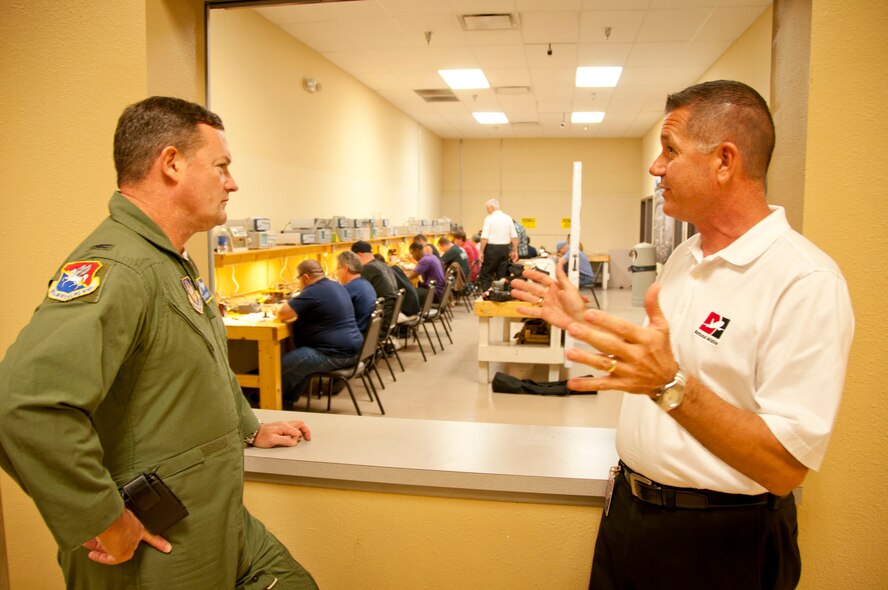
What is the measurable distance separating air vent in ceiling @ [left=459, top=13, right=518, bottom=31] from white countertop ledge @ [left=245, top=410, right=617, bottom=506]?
571cm

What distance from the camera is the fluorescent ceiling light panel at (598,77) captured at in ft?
29.5

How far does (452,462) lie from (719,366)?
0.79 meters

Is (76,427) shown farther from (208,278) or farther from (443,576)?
(208,278)

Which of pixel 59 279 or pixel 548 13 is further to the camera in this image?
pixel 548 13

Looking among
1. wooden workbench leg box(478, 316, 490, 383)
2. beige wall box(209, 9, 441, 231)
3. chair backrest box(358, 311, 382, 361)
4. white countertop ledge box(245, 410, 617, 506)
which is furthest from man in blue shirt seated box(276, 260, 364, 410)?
white countertop ledge box(245, 410, 617, 506)

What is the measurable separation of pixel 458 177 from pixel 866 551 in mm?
15717

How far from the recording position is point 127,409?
122 cm

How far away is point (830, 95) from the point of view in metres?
1.62

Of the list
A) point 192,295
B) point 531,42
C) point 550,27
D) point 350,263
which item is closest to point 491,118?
point 531,42

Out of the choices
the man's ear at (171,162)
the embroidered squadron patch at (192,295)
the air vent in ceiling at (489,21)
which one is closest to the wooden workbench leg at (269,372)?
the embroidered squadron patch at (192,295)

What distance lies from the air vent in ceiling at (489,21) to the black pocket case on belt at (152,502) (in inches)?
250

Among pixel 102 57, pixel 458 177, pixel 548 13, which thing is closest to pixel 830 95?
pixel 102 57

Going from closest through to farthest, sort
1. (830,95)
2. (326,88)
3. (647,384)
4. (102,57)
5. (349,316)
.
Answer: (647,384) → (830,95) → (102,57) → (349,316) → (326,88)

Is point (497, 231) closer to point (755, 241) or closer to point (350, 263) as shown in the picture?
point (350, 263)
